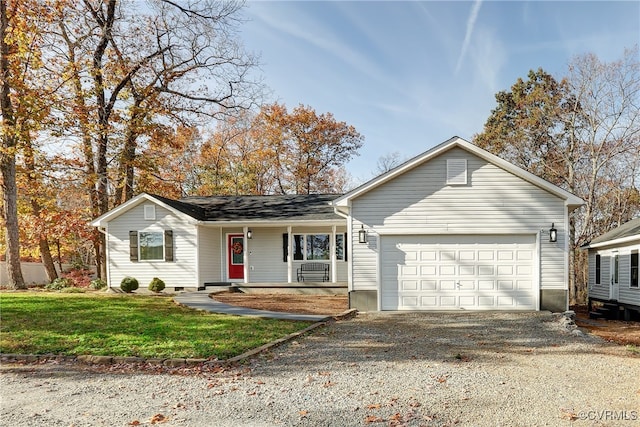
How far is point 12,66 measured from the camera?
17844 mm

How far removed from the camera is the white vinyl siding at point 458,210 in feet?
39.9

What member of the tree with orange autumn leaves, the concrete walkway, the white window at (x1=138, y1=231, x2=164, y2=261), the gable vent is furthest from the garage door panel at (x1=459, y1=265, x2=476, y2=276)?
the tree with orange autumn leaves

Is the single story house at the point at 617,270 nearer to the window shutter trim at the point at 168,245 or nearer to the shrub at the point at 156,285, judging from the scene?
the window shutter trim at the point at 168,245

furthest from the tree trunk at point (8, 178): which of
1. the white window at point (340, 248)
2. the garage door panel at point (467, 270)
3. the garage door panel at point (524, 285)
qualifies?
the garage door panel at point (524, 285)

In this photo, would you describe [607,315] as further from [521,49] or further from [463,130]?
[463,130]

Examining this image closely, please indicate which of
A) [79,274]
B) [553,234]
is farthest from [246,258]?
[79,274]

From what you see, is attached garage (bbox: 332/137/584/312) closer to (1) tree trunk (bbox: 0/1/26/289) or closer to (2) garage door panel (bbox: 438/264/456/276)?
(2) garage door panel (bbox: 438/264/456/276)

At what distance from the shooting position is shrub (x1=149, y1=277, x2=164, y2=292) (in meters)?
16.4

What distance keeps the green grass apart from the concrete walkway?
16.7 inches

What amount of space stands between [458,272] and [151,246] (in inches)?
465

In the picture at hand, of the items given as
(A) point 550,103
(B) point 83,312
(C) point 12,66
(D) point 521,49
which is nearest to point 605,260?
(D) point 521,49

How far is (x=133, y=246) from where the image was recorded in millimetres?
17234

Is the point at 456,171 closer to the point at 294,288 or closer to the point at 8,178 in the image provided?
the point at 294,288

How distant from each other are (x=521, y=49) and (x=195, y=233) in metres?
14.6
